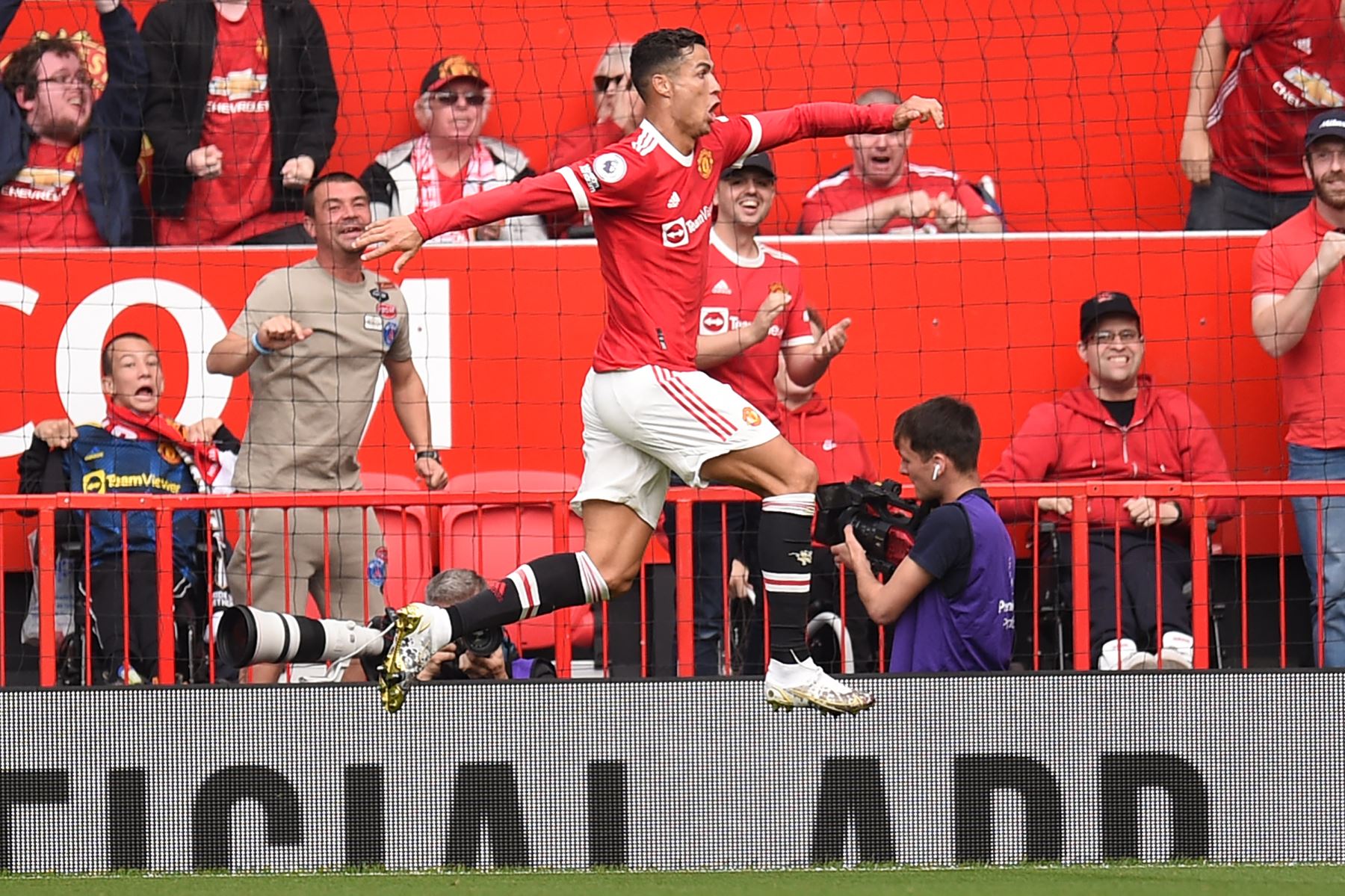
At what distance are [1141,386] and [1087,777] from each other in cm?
263

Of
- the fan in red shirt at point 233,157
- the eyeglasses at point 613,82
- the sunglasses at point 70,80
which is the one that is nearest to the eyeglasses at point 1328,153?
the eyeglasses at point 613,82

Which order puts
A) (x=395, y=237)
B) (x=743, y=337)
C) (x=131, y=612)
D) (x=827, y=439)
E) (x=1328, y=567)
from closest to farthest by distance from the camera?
1. (x=395, y=237)
2. (x=1328, y=567)
3. (x=131, y=612)
4. (x=743, y=337)
5. (x=827, y=439)

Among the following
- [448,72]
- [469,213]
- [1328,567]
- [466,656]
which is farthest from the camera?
[448,72]

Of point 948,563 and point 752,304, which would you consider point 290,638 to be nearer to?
point 948,563

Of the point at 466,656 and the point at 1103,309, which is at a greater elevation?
the point at 1103,309

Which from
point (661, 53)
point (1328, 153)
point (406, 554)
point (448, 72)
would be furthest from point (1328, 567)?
point (448, 72)

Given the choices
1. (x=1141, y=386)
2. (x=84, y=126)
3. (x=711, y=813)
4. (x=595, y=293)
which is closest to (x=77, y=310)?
(x=84, y=126)

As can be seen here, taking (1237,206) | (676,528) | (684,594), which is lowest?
(684,594)

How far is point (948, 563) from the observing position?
20.5ft

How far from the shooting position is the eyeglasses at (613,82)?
380 inches

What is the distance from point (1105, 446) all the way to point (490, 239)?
10.2ft

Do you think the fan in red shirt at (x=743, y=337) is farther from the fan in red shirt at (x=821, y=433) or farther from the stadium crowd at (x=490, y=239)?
the fan in red shirt at (x=821, y=433)

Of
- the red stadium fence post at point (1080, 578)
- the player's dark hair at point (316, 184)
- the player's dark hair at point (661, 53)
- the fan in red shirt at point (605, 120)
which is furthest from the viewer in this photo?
the fan in red shirt at point (605, 120)

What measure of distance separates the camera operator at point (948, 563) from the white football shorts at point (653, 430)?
673 mm
